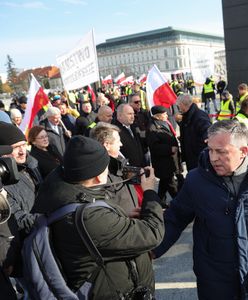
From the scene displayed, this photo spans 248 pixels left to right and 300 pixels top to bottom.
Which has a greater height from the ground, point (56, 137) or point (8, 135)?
point (8, 135)

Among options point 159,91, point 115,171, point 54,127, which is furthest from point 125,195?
point 159,91

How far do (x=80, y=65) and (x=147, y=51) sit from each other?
379ft

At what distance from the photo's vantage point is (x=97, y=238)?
1.44m

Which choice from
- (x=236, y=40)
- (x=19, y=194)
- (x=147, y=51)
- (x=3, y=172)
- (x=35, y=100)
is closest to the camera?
(x=3, y=172)

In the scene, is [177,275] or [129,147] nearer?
[177,275]

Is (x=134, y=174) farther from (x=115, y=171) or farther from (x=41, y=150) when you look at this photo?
(x=41, y=150)

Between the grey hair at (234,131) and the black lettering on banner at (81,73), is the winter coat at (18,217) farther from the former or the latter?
the black lettering on banner at (81,73)

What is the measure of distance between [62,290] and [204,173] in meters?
0.99

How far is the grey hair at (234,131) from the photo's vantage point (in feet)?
6.23

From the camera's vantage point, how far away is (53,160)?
3.99m

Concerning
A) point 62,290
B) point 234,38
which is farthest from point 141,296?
point 234,38

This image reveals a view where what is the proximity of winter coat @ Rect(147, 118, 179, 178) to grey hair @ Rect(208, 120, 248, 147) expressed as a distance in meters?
2.68

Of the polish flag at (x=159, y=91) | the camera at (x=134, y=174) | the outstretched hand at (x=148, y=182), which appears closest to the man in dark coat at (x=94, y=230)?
the outstretched hand at (x=148, y=182)

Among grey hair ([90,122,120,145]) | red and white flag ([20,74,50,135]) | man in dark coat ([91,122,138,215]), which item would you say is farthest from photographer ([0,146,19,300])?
red and white flag ([20,74,50,135])
